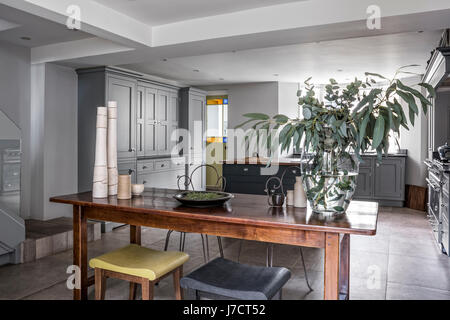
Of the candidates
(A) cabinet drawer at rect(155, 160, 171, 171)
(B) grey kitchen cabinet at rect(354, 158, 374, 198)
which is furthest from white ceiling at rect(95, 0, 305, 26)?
(B) grey kitchen cabinet at rect(354, 158, 374, 198)

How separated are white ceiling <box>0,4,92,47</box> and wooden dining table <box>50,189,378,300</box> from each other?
6.89 ft

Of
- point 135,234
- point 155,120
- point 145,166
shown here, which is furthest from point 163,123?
point 135,234

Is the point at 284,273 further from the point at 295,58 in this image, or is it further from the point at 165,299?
the point at 295,58

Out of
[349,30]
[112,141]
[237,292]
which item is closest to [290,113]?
[349,30]

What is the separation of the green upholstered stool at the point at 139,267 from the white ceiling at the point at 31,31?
2.55 m

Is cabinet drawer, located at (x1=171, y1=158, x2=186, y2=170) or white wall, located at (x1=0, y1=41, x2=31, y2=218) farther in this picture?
cabinet drawer, located at (x1=171, y1=158, x2=186, y2=170)

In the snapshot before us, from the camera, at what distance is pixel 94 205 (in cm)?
232

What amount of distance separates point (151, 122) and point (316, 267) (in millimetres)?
3648

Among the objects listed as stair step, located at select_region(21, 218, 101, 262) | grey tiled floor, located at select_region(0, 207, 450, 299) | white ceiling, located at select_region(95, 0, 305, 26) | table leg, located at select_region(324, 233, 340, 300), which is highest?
white ceiling, located at select_region(95, 0, 305, 26)

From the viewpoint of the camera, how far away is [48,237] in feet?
12.9

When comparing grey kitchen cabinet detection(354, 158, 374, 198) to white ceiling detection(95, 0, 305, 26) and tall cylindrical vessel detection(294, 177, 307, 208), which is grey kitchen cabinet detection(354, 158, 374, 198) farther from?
tall cylindrical vessel detection(294, 177, 307, 208)

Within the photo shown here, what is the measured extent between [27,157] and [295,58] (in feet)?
13.3

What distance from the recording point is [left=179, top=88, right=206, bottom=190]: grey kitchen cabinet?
6.95 m

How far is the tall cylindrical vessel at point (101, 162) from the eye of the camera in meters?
2.49
